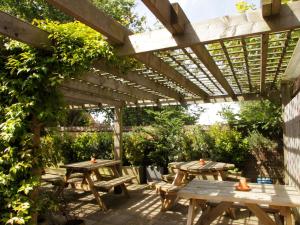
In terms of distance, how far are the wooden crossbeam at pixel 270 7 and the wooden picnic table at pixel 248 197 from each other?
2011mm

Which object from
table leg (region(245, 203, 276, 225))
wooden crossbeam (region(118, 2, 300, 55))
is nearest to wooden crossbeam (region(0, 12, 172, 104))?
wooden crossbeam (region(118, 2, 300, 55))

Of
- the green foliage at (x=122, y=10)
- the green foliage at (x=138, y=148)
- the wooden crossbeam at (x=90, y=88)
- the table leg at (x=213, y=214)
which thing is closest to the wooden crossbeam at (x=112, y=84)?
the wooden crossbeam at (x=90, y=88)

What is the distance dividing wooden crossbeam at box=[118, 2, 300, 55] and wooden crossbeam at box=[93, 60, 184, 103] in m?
0.87

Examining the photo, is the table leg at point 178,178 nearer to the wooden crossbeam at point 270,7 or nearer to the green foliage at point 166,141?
the green foliage at point 166,141

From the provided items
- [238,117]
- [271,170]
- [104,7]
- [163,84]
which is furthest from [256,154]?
[104,7]

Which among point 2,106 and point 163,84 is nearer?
point 2,106

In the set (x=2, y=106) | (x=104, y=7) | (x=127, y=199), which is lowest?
(x=127, y=199)

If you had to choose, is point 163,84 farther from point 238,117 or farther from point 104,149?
point 104,149

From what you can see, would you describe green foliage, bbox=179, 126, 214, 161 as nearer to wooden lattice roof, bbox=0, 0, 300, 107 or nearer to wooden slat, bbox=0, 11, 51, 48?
wooden lattice roof, bbox=0, 0, 300, 107

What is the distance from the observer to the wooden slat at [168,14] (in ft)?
7.10

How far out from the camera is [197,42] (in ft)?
9.09

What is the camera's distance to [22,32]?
2.97 meters

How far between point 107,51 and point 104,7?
9837 millimetres

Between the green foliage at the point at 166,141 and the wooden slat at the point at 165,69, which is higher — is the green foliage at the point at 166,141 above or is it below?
below
